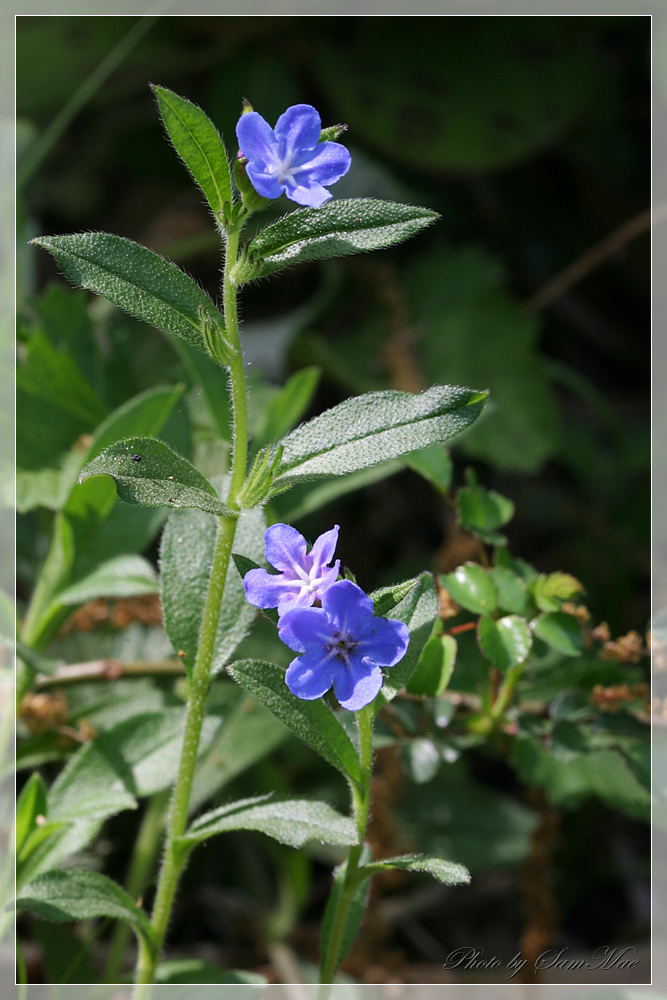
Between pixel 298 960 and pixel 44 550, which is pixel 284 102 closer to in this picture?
pixel 44 550

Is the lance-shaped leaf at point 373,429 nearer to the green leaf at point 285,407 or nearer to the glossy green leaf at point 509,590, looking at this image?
the glossy green leaf at point 509,590

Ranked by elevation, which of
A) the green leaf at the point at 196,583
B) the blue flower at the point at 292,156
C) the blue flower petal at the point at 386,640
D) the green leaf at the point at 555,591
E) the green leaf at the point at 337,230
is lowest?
the blue flower petal at the point at 386,640

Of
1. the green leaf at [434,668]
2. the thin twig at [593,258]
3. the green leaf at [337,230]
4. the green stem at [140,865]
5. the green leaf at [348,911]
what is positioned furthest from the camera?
the thin twig at [593,258]

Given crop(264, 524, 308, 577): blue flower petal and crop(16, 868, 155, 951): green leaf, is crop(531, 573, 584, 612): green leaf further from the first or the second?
crop(16, 868, 155, 951): green leaf

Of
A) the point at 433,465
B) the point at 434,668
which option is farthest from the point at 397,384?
the point at 434,668

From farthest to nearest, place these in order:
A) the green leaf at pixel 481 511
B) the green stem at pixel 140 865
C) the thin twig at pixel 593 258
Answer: the thin twig at pixel 593 258, the green stem at pixel 140 865, the green leaf at pixel 481 511

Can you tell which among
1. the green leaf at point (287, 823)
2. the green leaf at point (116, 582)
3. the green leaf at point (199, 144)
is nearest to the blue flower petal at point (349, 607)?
the green leaf at point (287, 823)
